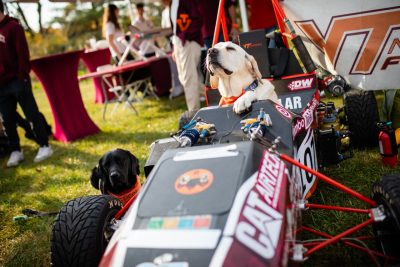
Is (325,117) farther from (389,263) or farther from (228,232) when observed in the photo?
(228,232)

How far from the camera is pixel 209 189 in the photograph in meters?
1.74

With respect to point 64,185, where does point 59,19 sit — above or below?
above

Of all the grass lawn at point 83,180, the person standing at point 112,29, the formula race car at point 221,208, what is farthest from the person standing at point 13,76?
the formula race car at point 221,208

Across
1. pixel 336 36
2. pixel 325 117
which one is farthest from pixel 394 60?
pixel 325 117

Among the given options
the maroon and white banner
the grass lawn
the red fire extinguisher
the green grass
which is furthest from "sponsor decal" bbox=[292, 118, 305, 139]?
the green grass

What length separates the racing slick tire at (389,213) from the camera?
1.79m

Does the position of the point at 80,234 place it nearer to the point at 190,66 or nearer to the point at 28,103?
the point at 28,103

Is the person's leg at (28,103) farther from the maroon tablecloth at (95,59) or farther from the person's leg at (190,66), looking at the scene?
the maroon tablecloth at (95,59)

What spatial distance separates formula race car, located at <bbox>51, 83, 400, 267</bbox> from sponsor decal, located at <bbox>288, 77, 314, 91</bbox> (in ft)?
4.61

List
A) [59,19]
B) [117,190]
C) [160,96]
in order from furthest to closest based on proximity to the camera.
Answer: [59,19] → [160,96] → [117,190]

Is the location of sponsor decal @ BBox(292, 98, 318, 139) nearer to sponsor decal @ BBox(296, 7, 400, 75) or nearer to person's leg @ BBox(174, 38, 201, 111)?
sponsor decal @ BBox(296, 7, 400, 75)

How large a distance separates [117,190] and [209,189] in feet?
4.97

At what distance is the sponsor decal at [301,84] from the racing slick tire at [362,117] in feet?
1.29

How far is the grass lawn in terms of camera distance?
2744 millimetres
